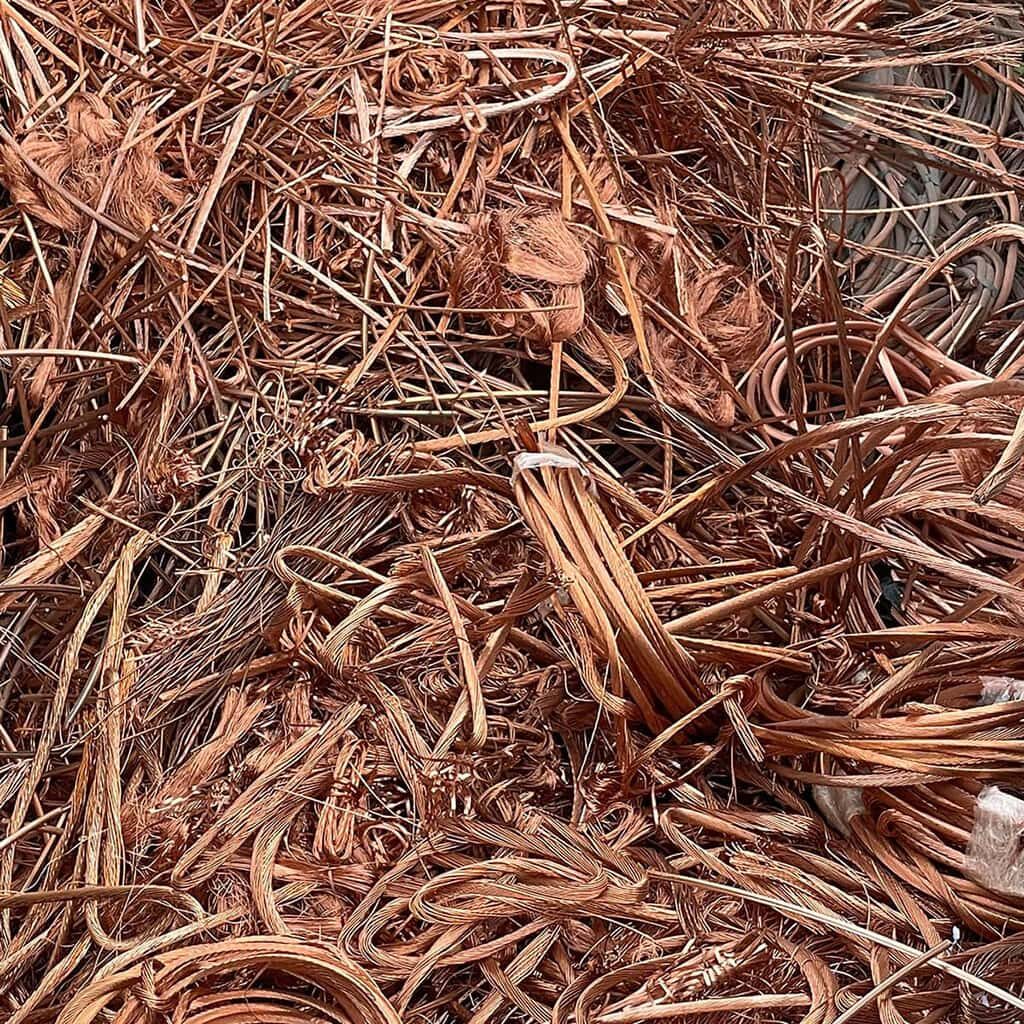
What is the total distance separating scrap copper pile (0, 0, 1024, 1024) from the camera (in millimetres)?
869

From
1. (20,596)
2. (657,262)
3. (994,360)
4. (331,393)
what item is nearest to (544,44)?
(657,262)

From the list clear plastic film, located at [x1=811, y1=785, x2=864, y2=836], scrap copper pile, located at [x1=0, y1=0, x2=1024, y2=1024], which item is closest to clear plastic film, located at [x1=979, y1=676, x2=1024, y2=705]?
scrap copper pile, located at [x1=0, y1=0, x2=1024, y2=1024]

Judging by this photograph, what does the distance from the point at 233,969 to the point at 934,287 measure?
940 millimetres

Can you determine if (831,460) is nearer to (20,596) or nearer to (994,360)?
(994,360)

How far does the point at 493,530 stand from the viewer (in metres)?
0.99

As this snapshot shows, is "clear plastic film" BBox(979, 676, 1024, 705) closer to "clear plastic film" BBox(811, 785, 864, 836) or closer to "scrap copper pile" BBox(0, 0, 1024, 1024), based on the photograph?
"scrap copper pile" BBox(0, 0, 1024, 1024)

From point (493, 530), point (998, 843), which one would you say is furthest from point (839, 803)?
point (493, 530)

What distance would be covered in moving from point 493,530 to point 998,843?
0.46 meters

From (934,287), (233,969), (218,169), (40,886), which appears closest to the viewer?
(233,969)

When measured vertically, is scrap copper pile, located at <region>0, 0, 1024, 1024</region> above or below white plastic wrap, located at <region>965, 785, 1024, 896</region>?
above

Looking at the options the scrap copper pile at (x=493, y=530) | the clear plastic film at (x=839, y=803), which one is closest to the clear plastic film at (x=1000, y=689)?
the scrap copper pile at (x=493, y=530)

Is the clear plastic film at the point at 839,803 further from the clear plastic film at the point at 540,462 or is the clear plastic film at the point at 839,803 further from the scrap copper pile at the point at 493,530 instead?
the clear plastic film at the point at 540,462

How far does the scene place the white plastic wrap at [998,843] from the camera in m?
0.83

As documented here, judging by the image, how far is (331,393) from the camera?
40.7 inches
